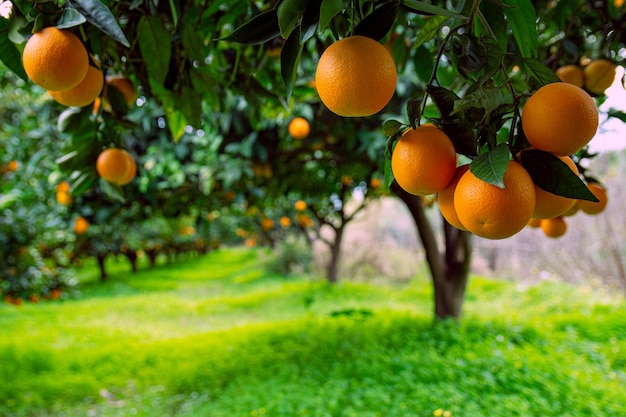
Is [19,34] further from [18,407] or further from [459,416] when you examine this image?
[18,407]

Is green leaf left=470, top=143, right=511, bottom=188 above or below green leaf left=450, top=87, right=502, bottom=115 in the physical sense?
below

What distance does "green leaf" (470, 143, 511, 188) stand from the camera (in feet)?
1.38

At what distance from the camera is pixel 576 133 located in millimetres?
476

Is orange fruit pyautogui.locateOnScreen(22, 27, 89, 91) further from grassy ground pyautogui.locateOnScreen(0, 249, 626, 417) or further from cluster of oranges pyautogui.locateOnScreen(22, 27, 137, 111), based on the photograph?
grassy ground pyautogui.locateOnScreen(0, 249, 626, 417)

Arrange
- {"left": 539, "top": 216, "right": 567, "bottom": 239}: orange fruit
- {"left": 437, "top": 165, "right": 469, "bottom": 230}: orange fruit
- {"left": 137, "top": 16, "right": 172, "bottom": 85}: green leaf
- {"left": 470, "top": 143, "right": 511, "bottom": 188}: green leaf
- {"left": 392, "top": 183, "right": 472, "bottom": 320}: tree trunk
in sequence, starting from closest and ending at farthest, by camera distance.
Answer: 1. {"left": 470, "top": 143, "right": 511, "bottom": 188}: green leaf
2. {"left": 437, "top": 165, "right": 469, "bottom": 230}: orange fruit
3. {"left": 137, "top": 16, "right": 172, "bottom": 85}: green leaf
4. {"left": 539, "top": 216, "right": 567, "bottom": 239}: orange fruit
5. {"left": 392, "top": 183, "right": 472, "bottom": 320}: tree trunk

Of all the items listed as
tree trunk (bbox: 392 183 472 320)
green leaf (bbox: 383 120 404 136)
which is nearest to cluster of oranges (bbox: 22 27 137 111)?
green leaf (bbox: 383 120 404 136)

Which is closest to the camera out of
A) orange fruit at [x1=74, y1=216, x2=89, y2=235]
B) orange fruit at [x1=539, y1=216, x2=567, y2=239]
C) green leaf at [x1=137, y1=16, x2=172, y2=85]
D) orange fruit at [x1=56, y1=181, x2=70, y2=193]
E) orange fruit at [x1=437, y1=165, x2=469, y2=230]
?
orange fruit at [x1=437, y1=165, x2=469, y2=230]

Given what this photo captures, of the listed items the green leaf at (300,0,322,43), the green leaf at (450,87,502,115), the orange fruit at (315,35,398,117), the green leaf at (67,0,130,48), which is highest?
the green leaf at (67,0,130,48)

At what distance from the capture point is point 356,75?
0.49 meters

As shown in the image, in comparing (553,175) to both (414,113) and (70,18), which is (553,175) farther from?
(70,18)

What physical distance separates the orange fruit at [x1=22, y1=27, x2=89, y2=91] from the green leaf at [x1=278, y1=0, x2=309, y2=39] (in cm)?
31

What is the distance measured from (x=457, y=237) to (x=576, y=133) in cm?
320

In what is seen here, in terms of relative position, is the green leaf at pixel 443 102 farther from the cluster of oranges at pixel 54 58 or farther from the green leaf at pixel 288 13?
the cluster of oranges at pixel 54 58

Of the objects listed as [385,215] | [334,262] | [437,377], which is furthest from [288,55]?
[385,215]
